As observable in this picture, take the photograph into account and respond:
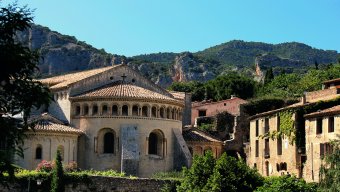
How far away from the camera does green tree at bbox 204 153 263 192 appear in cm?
4912

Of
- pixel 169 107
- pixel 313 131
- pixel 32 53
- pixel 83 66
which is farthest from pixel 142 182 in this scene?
pixel 83 66

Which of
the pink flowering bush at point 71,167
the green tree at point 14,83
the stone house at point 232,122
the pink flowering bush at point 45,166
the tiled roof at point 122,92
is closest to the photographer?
the green tree at point 14,83

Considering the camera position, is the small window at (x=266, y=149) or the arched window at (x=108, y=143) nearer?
the arched window at (x=108, y=143)

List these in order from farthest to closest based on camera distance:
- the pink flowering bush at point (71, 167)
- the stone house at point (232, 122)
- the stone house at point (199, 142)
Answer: the stone house at point (232, 122), the stone house at point (199, 142), the pink flowering bush at point (71, 167)

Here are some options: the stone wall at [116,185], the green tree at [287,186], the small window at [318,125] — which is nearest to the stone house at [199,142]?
the small window at [318,125]

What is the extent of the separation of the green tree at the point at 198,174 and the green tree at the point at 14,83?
3212 cm

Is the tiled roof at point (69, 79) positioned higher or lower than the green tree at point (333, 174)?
higher

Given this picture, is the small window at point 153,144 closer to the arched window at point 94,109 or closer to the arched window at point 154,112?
the arched window at point 154,112

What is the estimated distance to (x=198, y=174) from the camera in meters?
50.9

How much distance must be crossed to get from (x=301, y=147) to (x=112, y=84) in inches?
735

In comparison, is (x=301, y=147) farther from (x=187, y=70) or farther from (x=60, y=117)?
(x=187, y=70)

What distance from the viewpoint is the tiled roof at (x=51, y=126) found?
58.2m

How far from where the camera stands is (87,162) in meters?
61.6

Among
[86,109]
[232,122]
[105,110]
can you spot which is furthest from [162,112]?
[232,122]
